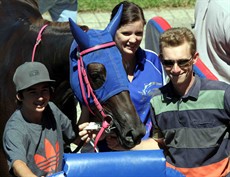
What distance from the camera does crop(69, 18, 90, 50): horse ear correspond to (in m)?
4.13

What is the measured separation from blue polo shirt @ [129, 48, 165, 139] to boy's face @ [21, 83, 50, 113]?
0.67 meters

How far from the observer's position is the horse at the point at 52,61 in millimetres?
4113

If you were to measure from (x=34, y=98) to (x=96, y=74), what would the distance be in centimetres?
42

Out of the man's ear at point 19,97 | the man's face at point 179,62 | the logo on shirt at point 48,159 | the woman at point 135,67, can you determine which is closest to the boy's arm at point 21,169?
the logo on shirt at point 48,159

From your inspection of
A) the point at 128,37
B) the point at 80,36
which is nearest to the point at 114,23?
the point at 128,37

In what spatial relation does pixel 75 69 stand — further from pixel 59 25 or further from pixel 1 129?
pixel 1 129

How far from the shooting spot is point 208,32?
553 cm

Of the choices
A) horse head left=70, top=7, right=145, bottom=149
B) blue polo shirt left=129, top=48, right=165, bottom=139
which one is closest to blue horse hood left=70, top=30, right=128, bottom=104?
horse head left=70, top=7, right=145, bottom=149

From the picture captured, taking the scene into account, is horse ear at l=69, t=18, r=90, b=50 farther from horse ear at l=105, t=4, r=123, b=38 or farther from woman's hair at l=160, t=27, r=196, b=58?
woman's hair at l=160, t=27, r=196, b=58

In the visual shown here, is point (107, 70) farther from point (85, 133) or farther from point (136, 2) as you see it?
point (136, 2)

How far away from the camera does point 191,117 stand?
3.89 metres

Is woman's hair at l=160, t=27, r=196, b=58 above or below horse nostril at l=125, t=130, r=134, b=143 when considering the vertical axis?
above

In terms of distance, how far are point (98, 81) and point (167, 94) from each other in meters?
0.45

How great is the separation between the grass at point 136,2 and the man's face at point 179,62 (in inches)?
274
